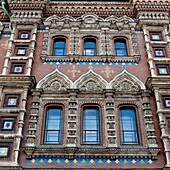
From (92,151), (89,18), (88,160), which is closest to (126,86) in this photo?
(92,151)

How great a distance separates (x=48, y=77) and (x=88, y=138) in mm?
3428

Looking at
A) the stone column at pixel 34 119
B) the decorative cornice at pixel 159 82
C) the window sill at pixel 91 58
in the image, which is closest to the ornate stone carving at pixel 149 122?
the decorative cornice at pixel 159 82

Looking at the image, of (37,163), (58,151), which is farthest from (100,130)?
(37,163)

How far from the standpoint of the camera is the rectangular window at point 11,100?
11633 mm

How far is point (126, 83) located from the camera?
41.9ft

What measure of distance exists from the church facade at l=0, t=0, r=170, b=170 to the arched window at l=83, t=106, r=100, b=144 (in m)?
0.04

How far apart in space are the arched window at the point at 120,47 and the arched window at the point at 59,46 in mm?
2615

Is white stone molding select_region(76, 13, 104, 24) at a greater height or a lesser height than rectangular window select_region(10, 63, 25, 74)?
greater

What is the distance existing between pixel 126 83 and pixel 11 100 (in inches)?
198

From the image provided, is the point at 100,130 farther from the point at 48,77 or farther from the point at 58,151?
the point at 48,77

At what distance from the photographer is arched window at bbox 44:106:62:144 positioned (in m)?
11.2

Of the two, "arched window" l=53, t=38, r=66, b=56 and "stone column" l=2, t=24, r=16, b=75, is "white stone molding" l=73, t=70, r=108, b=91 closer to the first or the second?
"arched window" l=53, t=38, r=66, b=56

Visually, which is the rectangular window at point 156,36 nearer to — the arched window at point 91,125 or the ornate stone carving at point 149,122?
the ornate stone carving at point 149,122

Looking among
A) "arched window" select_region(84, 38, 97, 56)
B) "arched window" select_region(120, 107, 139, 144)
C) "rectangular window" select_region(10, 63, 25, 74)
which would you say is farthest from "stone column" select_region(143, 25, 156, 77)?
"rectangular window" select_region(10, 63, 25, 74)
